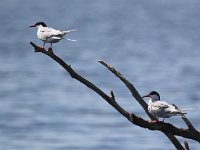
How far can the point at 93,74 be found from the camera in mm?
37531

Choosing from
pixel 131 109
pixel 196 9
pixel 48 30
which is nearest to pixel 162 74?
pixel 131 109

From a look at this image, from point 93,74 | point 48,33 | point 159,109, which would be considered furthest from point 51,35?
point 93,74

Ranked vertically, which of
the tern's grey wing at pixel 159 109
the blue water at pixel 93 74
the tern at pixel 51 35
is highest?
the blue water at pixel 93 74

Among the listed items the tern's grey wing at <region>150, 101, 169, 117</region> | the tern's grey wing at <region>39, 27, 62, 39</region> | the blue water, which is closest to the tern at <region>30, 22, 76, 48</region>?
the tern's grey wing at <region>39, 27, 62, 39</region>

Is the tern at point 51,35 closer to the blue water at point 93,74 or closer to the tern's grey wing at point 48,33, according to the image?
the tern's grey wing at point 48,33

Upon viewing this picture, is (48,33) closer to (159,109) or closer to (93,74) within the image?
Result: (159,109)

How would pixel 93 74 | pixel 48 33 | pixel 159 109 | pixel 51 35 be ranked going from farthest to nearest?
pixel 93 74
pixel 48 33
pixel 51 35
pixel 159 109

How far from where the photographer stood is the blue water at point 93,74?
1076 inches

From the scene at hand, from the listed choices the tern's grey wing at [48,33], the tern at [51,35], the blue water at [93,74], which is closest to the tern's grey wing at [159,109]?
the tern at [51,35]

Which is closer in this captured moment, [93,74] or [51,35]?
[51,35]

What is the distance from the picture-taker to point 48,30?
14.1 meters

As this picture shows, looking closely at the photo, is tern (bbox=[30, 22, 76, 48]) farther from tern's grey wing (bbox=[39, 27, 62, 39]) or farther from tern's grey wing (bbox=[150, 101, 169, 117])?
tern's grey wing (bbox=[150, 101, 169, 117])

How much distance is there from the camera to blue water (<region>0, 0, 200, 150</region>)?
2733cm

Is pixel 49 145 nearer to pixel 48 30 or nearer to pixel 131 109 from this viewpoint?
pixel 131 109
